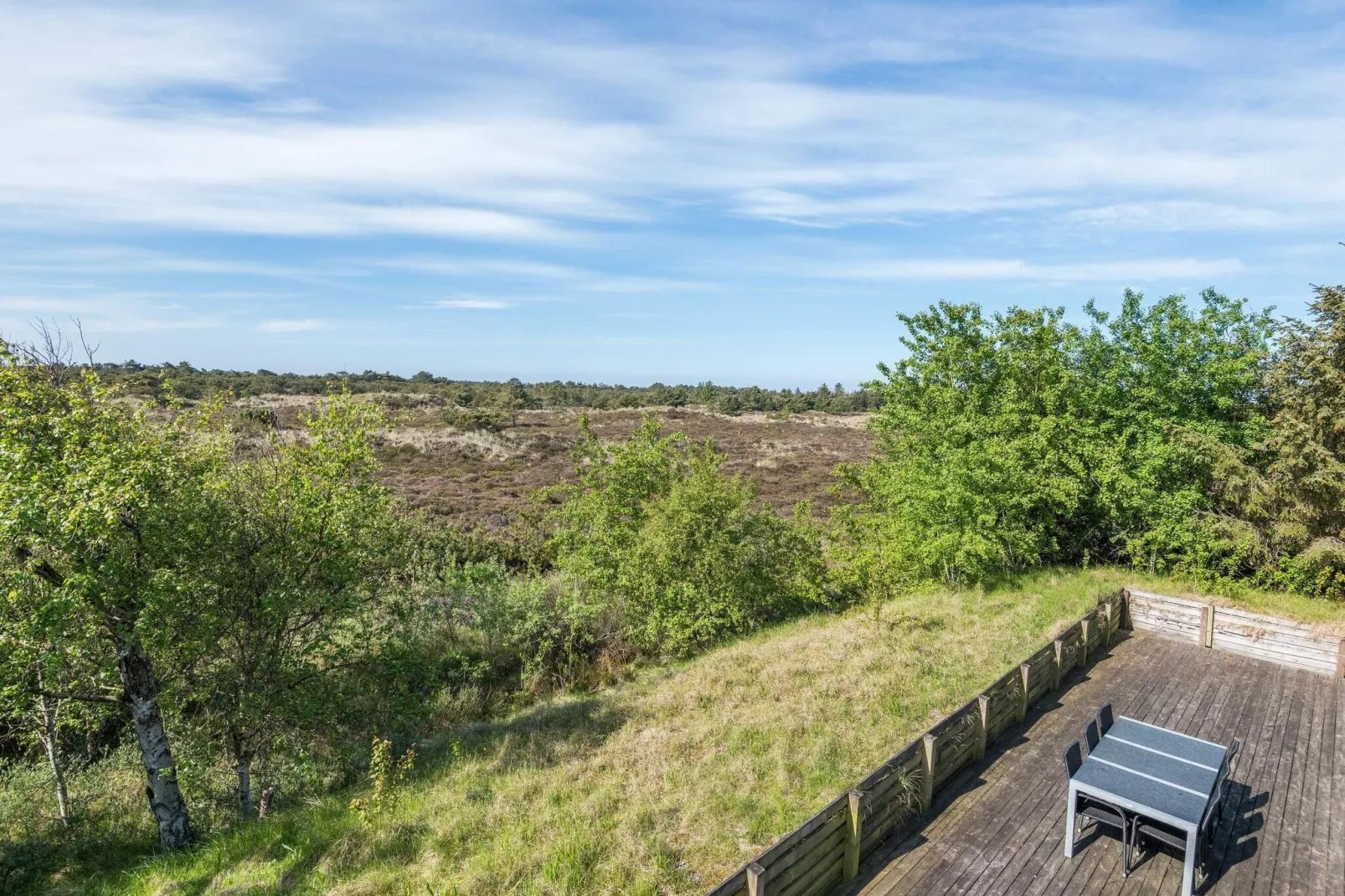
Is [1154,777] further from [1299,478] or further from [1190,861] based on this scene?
[1299,478]

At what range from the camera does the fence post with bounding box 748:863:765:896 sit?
5211mm

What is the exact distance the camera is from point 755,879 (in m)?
5.21

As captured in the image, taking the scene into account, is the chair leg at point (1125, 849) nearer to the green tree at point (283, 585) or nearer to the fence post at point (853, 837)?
the fence post at point (853, 837)

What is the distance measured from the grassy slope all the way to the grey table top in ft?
8.80

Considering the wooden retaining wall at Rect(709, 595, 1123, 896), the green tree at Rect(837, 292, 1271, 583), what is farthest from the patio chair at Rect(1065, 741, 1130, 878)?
the green tree at Rect(837, 292, 1271, 583)

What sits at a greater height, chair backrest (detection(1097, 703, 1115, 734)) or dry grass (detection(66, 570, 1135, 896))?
chair backrest (detection(1097, 703, 1115, 734))

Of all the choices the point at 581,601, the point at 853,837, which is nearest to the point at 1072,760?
the point at 853,837

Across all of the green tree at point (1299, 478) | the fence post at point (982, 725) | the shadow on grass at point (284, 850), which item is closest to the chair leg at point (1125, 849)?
the fence post at point (982, 725)

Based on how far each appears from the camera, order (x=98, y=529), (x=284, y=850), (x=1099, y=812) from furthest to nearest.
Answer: (x=284, y=850), (x=98, y=529), (x=1099, y=812)

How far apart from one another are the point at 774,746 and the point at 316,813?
20.1 ft

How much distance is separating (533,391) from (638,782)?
275 feet

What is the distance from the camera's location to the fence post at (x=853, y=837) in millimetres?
6191

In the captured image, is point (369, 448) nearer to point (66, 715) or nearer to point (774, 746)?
point (66, 715)

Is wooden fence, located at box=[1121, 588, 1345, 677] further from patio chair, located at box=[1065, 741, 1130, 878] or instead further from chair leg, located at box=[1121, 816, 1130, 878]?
chair leg, located at box=[1121, 816, 1130, 878]
